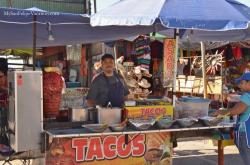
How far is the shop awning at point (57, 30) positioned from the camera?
15.9ft

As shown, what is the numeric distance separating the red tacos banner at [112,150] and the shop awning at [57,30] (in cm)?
143

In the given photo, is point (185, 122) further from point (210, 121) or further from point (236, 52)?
point (236, 52)

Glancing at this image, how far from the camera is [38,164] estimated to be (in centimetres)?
474

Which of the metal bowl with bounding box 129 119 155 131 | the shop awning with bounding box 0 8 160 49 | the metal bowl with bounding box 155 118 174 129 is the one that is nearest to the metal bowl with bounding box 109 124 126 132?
the metal bowl with bounding box 129 119 155 131

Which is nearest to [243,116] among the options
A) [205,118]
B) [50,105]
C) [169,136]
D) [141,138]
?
[205,118]

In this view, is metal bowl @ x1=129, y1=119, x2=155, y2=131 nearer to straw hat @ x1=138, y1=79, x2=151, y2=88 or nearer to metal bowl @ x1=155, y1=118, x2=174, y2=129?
metal bowl @ x1=155, y1=118, x2=174, y2=129

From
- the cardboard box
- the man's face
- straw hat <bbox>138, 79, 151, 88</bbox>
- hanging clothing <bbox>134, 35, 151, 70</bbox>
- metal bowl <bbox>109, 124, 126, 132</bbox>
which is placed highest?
hanging clothing <bbox>134, 35, 151, 70</bbox>

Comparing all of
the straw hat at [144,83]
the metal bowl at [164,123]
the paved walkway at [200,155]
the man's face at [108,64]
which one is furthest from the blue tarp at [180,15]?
the straw hat at [144,83]

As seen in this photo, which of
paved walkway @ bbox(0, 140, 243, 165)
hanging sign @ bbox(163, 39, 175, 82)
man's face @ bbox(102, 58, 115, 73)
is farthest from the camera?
hanging sign @ bbox(163, 39, 175, 82)

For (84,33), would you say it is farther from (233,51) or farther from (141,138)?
(233,51)

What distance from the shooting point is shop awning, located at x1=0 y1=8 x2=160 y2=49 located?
4.85 m

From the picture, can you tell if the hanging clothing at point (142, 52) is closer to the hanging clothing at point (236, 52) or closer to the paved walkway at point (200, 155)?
the hanging clothing at point (236, 52)

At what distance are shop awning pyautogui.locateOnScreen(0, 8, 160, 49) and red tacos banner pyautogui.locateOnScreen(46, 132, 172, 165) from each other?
143 centimetres

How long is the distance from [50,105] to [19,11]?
3.48 ft
